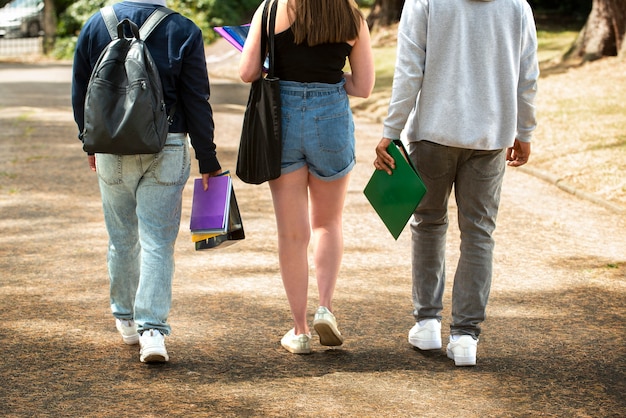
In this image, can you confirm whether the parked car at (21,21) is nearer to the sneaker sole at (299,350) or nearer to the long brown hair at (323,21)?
the sneaker sole at (299,350)

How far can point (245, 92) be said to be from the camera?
1969 centimetres

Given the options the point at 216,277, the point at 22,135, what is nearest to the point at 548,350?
the point at 216,277

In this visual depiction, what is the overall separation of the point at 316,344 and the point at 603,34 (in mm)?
14594

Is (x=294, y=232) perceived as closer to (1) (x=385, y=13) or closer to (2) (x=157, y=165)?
(2) (x=157, y=165)

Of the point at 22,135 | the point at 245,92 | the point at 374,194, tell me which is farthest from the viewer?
the point at 245,92

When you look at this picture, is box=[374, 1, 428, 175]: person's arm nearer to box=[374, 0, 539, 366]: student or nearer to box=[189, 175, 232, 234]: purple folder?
box=[374, 0, 539, 366]: student

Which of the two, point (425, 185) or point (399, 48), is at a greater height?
point (399, 48)

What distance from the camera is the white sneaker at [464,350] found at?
4336mm

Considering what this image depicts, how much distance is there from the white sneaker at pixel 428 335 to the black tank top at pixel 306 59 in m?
1.24

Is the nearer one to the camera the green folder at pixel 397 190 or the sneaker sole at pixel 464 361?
the green folder at pixel 397 190

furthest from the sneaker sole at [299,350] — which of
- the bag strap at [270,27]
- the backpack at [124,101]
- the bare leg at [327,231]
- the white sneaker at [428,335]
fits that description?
the bag strap at [270,27]

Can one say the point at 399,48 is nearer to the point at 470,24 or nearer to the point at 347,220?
the point at 470,24

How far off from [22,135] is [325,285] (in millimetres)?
9478

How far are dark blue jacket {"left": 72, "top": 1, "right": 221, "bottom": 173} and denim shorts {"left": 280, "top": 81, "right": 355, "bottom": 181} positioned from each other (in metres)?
0.34
